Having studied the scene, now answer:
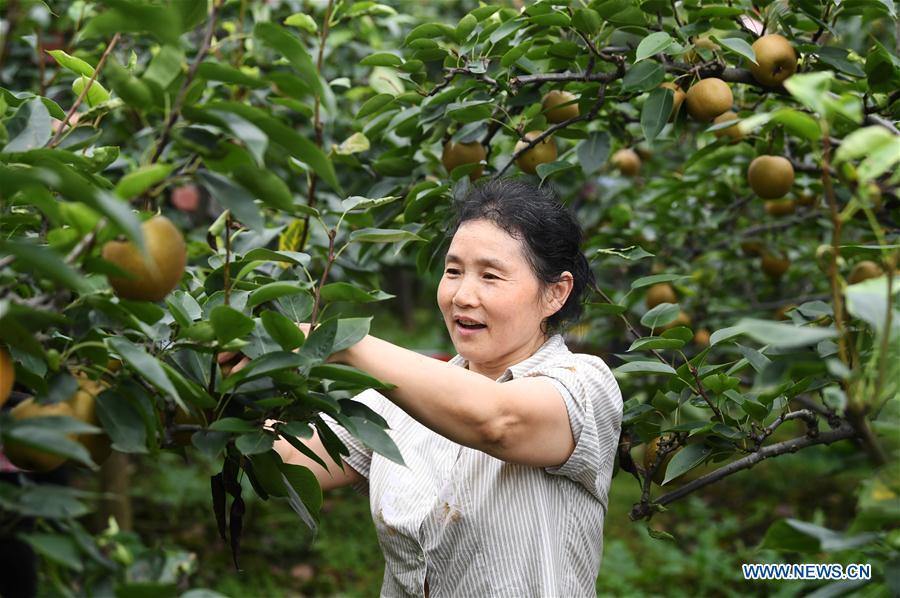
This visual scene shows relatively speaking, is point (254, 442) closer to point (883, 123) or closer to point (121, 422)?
point (121, 422)

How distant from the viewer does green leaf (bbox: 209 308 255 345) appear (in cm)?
99

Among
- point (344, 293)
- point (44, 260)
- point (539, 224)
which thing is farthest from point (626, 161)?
point (44, 260)

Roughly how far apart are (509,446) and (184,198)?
1853 mm

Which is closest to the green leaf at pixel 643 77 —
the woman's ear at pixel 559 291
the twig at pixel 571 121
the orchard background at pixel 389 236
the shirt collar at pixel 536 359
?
the orchard background at pixel 389 236

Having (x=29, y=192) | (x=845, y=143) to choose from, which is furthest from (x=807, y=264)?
(x=29, y=192)

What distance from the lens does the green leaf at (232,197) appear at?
88 centimetres

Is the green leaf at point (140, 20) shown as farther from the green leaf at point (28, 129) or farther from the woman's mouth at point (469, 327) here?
the woman's mouth at point (469, 327)

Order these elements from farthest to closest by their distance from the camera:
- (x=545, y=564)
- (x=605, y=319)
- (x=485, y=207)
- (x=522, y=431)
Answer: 1. (x=605, y=319)
2. (x=485, y=207)
3. (x=545, y=564)
4. (x=522, y=431)

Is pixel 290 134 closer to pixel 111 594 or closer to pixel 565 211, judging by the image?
pixel 111 594

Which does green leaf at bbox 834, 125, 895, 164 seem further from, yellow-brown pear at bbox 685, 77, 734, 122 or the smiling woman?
yellow-brown pear at bbox 685, 77, 734, 122

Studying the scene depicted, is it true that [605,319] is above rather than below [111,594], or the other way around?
below

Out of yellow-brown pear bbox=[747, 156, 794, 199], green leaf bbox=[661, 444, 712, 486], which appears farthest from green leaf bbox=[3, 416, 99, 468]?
yellow-brown pear bbox=[747, 156, 794, 199]

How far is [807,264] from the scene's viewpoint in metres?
3.01

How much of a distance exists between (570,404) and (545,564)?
0.77ft
